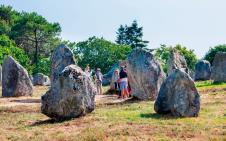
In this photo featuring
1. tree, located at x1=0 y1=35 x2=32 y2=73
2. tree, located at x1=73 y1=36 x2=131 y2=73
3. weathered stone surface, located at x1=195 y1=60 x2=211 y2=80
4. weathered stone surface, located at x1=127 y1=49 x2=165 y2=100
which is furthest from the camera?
tree, located at x1=73 y1=36 x2=131 y2=73

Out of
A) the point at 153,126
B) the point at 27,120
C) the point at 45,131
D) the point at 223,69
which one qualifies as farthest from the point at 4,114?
the point at 223,69

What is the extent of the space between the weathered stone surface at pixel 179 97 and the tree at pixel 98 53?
55675 millimetres

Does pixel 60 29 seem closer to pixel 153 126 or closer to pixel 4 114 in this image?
pixel 4 114

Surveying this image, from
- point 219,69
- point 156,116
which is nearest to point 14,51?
point 219,69

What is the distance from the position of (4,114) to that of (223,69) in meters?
21.1

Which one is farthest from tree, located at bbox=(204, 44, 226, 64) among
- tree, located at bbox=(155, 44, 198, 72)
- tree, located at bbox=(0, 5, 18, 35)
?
tree, located at bbox=(0, 5, 18, 35)

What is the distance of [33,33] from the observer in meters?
80.4

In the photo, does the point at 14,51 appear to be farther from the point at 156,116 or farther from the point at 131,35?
the point at 156,116

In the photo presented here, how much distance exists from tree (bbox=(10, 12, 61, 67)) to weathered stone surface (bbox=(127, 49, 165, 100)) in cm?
5021

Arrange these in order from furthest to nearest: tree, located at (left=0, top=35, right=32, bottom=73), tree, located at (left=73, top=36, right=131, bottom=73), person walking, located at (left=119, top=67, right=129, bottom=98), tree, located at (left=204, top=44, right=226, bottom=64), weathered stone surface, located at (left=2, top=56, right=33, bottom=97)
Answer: tree, located at (left=204, top=44, right=226, bottom=64) → tree, located at (left=73, top=36, right=131, bottom=73) → tree, located at (left=0, top=35, right=32, bottom=73) → weathered stone surface, located at (left=2, top=56, right=33, bottom=97) → person walking, located at (left=119, top=67, right=129, bottom=98)

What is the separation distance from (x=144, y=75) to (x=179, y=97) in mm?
8474

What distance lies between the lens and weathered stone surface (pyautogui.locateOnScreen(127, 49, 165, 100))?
28.6 meters

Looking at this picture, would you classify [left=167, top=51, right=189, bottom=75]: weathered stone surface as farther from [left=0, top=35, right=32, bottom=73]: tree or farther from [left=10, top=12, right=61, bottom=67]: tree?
[left=10, top=12, right=61, bottom=67]: tree

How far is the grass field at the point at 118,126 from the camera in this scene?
53.7 feet
